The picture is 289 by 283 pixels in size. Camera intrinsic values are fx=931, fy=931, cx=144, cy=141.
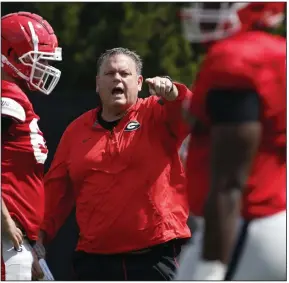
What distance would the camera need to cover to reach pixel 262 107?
117 inches

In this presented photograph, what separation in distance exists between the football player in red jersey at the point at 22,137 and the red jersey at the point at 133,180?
0.71 ft

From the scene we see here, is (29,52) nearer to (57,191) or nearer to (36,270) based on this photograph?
(57,191)

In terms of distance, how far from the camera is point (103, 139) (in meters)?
4.40

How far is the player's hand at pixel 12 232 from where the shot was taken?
4.27m

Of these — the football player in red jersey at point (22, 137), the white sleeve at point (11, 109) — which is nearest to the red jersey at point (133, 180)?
the football player in red jersey at point (22, 137)

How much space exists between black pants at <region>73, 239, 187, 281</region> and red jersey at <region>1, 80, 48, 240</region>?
1.14 ft

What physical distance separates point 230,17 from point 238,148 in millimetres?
526

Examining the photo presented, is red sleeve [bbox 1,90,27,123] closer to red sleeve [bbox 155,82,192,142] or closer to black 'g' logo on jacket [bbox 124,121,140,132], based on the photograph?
black 'g' logo on jacket [bbox 124,121,140,132]

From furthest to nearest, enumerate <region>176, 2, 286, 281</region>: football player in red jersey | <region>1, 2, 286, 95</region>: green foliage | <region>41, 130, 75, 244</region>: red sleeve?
<region>1, 2, 286, 95</region>: green foliage
<region>41, 130, 75, 244</region>: red sleeve
<region>176, 2, 286, 281</region>: football player in red jersey

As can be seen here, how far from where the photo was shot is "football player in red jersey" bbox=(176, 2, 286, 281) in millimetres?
2922

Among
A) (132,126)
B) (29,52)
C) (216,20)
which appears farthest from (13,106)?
(216,20)

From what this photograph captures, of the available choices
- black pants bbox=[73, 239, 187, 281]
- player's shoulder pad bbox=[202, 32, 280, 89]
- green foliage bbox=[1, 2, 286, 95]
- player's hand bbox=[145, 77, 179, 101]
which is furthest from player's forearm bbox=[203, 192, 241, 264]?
green foliage bbox=[1, 2, 286, 95]

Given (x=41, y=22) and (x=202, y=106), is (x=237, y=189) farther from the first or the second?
(x=41, y=22)

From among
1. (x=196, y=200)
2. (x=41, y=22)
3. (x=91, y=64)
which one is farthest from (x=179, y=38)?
(x=196, y=200)
